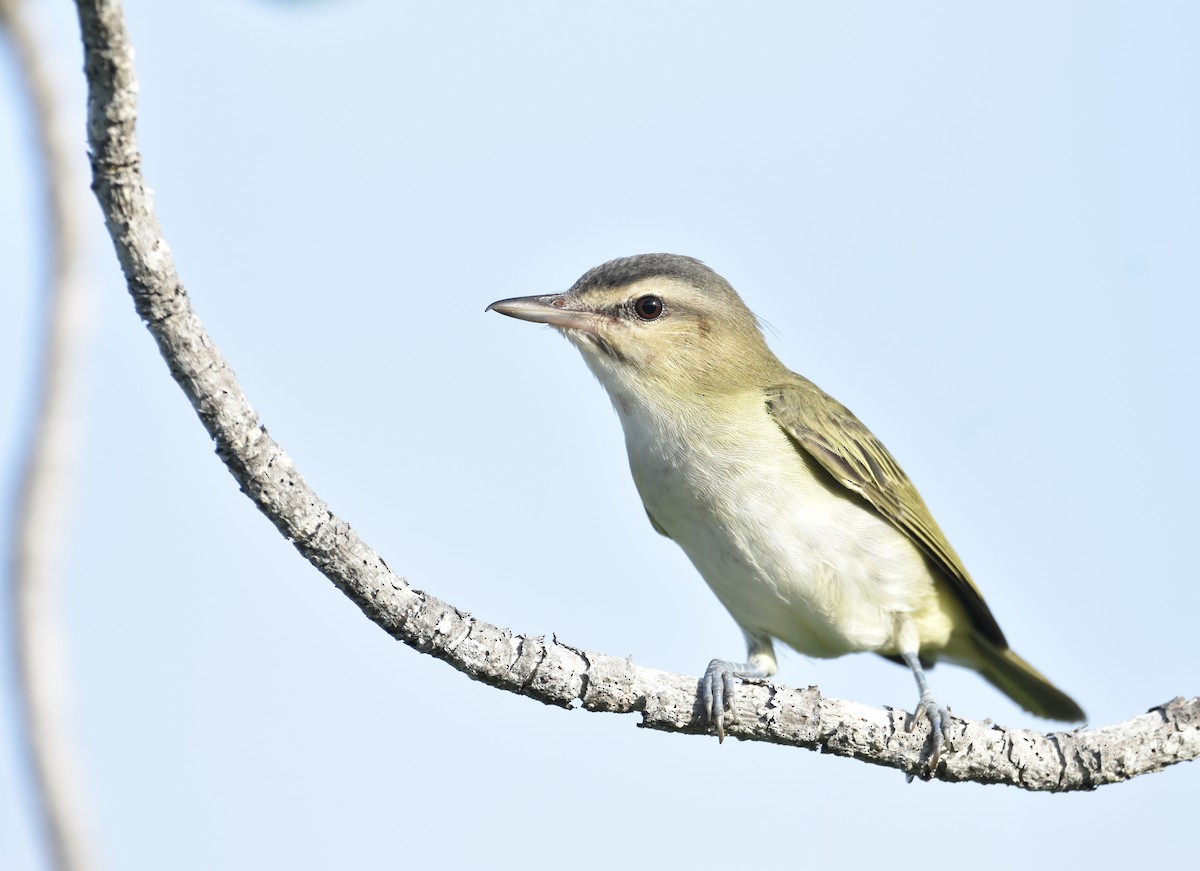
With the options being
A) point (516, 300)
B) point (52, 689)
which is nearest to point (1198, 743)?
point (516, 300)

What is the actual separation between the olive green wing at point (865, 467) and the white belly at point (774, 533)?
0.27 feet

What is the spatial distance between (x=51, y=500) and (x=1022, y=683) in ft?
20.9

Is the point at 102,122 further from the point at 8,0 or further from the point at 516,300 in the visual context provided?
the point at 516,300

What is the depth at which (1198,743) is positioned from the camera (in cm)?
560

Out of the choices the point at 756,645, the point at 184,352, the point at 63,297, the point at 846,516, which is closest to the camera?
the point at 184,352

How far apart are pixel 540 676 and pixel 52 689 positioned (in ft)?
→ 5.96

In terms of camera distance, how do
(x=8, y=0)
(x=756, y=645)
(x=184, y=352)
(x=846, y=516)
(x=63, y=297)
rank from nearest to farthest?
(x=184, y=352)
(x=63, y=297)
(x=8, y=0)
(x=846, y=516)
(x=756, y=645)

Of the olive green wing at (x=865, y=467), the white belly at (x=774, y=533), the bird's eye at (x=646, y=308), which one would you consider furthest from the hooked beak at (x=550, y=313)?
the olive green wing at (x=865, y=467)

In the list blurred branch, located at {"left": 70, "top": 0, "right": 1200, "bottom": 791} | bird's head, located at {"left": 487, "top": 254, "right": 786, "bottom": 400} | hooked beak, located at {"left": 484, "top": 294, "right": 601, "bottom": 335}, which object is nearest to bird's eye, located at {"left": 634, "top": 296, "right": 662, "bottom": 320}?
bird's head, located at {"left": 487, "top": 254, "right": 786, "bottom": 400}

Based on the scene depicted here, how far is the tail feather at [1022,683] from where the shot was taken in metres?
8.12

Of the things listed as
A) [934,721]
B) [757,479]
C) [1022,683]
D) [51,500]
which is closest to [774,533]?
[757,479]

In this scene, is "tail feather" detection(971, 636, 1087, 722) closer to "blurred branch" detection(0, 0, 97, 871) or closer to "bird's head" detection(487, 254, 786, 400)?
"bird's head" detection(487, 254, 786, 400)

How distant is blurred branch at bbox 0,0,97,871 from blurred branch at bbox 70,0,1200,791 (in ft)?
3.92

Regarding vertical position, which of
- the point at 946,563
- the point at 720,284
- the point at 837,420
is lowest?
the point at 946,563
